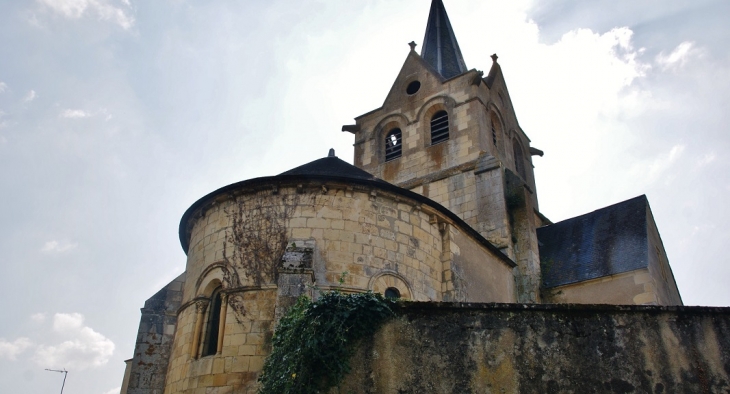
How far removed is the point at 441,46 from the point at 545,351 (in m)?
19.6

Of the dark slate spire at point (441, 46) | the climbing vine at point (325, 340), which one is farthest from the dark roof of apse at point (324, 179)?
the dark slate spire at point (441, 46)

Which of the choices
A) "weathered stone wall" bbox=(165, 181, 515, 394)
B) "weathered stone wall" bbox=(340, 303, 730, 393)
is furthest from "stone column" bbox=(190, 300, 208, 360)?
"weathered stone wall" bbox=(340, 303, 730, 393)

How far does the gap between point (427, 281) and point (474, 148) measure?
7885 mm

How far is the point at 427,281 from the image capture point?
10539mm

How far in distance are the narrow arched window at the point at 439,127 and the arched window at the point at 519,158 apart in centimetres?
346

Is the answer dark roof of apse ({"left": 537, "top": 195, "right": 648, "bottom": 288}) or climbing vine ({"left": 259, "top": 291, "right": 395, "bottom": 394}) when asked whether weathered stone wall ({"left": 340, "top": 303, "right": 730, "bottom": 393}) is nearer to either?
climbing vine ({"left": 259, "top": 291, "right": 395, "bottom": 394})

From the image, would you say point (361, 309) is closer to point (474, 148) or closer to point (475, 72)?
point (474, 148)

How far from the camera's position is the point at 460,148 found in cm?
1791

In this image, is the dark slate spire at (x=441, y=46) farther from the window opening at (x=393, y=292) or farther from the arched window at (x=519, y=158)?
the window opening at (x=393, y=292)

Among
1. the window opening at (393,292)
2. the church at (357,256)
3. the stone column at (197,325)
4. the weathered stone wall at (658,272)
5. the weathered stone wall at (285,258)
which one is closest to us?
the weathered stone wall at (285,258)

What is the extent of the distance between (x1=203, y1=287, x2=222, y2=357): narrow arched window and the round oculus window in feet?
42.3

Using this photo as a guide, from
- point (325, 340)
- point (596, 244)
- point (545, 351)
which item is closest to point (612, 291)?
point (596, 244)

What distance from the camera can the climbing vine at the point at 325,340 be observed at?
18.8ft

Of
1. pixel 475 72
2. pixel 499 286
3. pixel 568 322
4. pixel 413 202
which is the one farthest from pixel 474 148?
pixel 568 322
